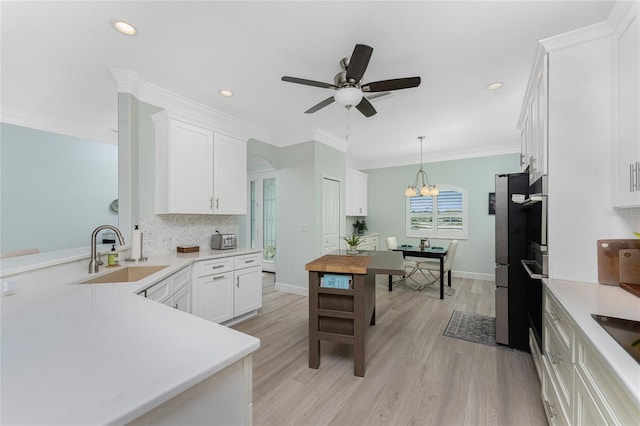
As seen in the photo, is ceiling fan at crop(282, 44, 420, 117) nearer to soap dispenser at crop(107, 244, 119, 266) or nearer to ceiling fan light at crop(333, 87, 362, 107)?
ceiling fan light at crop(333, 87, 362, 107)

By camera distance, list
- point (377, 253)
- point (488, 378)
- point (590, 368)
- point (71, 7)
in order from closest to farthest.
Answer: point (590, 368) → point (71, 7) → point (488, 378) → point (377, 253)

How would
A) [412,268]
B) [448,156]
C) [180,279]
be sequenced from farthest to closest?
[448,156] < [412,268] < [180,279]

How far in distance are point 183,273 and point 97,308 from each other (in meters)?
1.45

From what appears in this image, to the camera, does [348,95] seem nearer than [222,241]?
Yes

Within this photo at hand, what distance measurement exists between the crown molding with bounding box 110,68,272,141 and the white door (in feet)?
4.75

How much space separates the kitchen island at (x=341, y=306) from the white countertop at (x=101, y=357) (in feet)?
4.44

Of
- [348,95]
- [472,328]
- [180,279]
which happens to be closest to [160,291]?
[180,279]

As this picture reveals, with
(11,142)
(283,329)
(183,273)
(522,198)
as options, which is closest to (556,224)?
(522,198)

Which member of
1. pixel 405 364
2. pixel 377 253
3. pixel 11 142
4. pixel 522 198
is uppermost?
pixel 11 142

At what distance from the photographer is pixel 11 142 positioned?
3.44 metres

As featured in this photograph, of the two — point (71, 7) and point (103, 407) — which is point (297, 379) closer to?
point (103, 407)

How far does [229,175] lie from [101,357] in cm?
298

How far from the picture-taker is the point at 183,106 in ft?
10.3

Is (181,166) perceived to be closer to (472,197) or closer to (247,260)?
(247,260)
